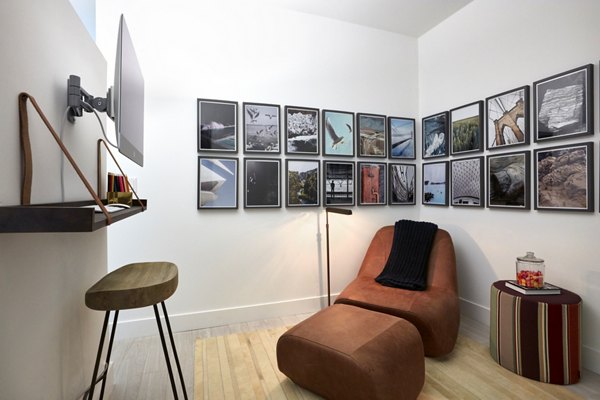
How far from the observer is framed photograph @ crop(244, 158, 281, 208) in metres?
2.69

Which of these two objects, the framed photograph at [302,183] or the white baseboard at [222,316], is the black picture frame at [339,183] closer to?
the framed photograph at [302,183]

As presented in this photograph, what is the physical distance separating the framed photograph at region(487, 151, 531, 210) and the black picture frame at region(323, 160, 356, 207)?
4.10 feet

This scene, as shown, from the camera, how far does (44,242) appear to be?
3.39 ft

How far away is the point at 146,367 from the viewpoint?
1955mm

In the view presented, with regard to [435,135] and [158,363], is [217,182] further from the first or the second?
[435,135]

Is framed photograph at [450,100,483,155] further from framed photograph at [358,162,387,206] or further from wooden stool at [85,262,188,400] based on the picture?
wooden stool at [85,262,188,400]

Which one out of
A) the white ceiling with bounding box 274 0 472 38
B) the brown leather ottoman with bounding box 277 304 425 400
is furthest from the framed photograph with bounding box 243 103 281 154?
the brown leather ottoman with bounding box 277 304 425 400

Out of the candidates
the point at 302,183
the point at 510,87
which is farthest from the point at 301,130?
the point at 510,87

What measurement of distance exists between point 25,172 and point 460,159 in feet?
10.4

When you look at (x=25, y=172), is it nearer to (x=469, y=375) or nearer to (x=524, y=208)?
(x=469, y=375)

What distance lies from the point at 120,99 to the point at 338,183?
2195 mm

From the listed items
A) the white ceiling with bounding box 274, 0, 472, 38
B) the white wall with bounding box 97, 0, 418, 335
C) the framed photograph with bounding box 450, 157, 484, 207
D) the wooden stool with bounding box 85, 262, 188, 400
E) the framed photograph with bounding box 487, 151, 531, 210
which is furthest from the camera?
the white ceiling with bounding box 274, 0, 472, 38

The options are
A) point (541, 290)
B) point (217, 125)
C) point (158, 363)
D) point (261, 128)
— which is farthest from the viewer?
point (261, 128)

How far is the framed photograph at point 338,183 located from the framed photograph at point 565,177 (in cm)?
154
